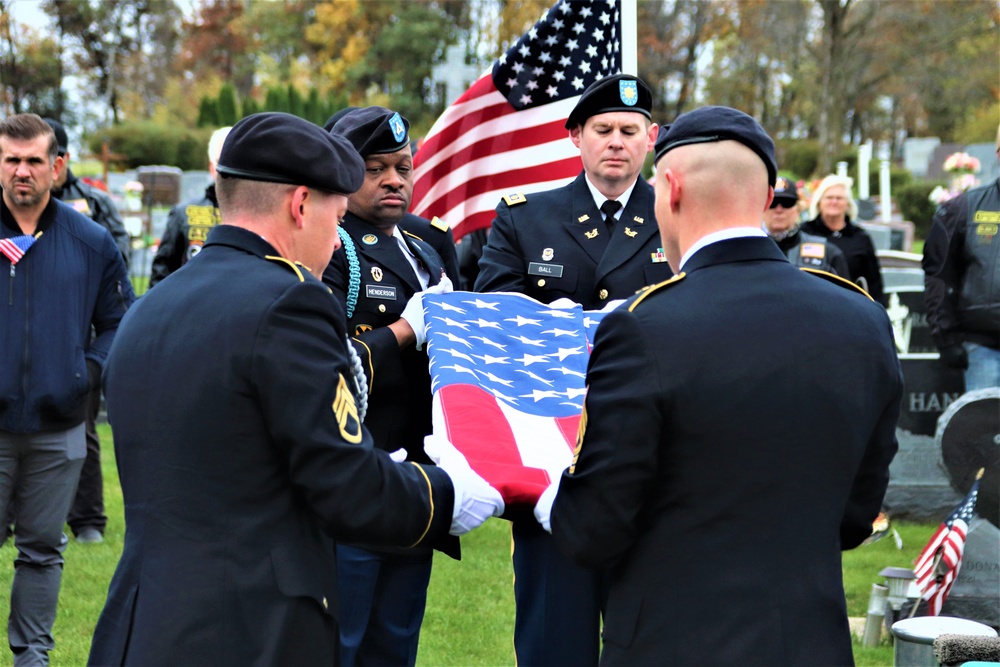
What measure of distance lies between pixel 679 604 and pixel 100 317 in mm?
3813

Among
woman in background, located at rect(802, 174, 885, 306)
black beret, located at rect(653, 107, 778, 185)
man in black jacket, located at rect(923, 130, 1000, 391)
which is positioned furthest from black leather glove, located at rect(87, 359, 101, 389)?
woman in background, located at rect(802, 174, 885, 306)

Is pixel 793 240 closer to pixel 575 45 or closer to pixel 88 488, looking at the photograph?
pixel 575 45

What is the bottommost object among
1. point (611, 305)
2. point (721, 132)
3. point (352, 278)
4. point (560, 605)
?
point (560, 605)

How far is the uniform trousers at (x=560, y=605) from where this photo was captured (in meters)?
3.75

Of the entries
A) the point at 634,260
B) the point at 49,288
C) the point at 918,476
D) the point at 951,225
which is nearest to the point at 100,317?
the point at 49,288

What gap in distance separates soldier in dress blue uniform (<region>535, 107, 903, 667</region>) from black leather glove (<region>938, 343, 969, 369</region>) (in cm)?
516

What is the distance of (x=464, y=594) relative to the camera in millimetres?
6867

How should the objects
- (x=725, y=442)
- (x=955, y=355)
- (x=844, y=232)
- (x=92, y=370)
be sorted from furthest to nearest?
(x=844, y=232) → (x=955, y=355) → (x=92, y=370) → (x=725, y=442)

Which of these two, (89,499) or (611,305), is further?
(89,499)

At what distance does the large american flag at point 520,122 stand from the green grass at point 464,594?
210cm

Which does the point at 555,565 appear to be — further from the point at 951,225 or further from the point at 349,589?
the point at 951,225

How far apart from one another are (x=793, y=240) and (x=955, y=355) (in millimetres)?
1576

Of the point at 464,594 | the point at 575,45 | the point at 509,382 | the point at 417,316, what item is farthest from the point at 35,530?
the point at 575,45

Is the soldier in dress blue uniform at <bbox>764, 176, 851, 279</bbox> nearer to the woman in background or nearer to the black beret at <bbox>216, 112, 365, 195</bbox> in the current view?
the woman in background
